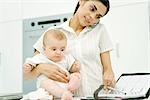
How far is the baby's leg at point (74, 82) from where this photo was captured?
72 centimetres

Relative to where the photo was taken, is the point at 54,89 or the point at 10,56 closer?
the point at 54,89

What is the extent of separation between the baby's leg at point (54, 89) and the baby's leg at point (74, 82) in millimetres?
24

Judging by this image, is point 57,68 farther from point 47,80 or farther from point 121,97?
point 121,97

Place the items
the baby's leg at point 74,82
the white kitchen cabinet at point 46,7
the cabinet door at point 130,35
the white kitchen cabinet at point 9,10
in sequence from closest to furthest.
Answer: the baby's leg at point 74,82 < the cabinet door at point 130,35 < the white kitchen cabinet at point 46,7 < the white kitchen cabinet at point 9,10

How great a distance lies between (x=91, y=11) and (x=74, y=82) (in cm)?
18

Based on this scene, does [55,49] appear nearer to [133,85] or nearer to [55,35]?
[55,35]

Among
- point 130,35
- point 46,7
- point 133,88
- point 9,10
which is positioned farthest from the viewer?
point 9,10

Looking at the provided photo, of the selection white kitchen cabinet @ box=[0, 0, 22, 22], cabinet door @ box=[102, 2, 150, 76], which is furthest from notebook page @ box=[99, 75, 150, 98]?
white kitchen cabinet @ box=[0, 0, 22, 22]

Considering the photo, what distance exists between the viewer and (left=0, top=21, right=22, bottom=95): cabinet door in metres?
1.60

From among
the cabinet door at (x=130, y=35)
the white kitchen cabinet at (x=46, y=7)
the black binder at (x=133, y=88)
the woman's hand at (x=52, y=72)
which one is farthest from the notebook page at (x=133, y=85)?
the white kitchen cabinet at (x=46, y=7)

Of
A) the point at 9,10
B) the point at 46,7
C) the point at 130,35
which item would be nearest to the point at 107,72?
the point at 130,35

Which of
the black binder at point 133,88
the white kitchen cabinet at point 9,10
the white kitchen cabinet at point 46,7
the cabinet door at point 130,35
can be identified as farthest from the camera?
the white kitchen cabinet at point 9,10

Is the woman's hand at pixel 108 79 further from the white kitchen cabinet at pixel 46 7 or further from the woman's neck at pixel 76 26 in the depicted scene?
the white kitchen cabinet at pixel 46 7

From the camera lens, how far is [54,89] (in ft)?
2.34
